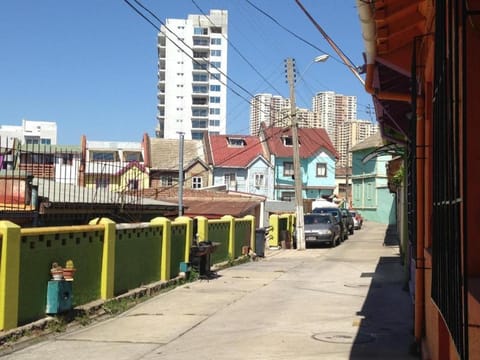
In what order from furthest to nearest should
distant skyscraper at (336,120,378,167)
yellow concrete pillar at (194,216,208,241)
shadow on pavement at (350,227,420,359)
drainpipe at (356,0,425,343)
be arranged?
1. distant skyscraper at (336,120,378,167)
2. yellow concrete pillar at (194,216,208,241)
3. shadow on pavement at (350,227,420,359)
4. drainpipe at (356,0,425,343)

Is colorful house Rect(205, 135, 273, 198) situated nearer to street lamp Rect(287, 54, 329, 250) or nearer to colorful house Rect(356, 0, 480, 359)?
street lamp Rect(287, 54, 329, 250)

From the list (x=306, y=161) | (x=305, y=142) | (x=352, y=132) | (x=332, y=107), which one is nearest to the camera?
(x=306, y=161)

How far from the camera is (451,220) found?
310 centimetres

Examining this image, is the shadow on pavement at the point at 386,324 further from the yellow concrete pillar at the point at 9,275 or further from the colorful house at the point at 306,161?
the colorful house at the point at 306,161

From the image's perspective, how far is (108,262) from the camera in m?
11.3

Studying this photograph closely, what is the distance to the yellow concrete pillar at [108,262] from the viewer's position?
11.3 meters

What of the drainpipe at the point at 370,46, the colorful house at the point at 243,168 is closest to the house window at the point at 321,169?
the colorful house at the point at 243,168

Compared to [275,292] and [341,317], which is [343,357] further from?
[275,292]

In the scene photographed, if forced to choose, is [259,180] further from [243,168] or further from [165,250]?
[165,250]

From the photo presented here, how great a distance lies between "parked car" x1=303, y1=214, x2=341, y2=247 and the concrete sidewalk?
14.8 meters

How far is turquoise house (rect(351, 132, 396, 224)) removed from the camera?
63.9 m

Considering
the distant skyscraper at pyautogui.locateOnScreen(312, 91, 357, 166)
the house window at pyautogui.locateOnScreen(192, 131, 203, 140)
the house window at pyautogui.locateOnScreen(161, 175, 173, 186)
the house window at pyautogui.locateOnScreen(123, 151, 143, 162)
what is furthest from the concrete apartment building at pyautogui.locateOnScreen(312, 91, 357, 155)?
the house window at pyautogui.locateOnScreen(192, 131, 203, 140)

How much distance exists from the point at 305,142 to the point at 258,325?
2321 inches

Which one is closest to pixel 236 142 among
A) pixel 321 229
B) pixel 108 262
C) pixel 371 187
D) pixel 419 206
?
pixel 371 187
